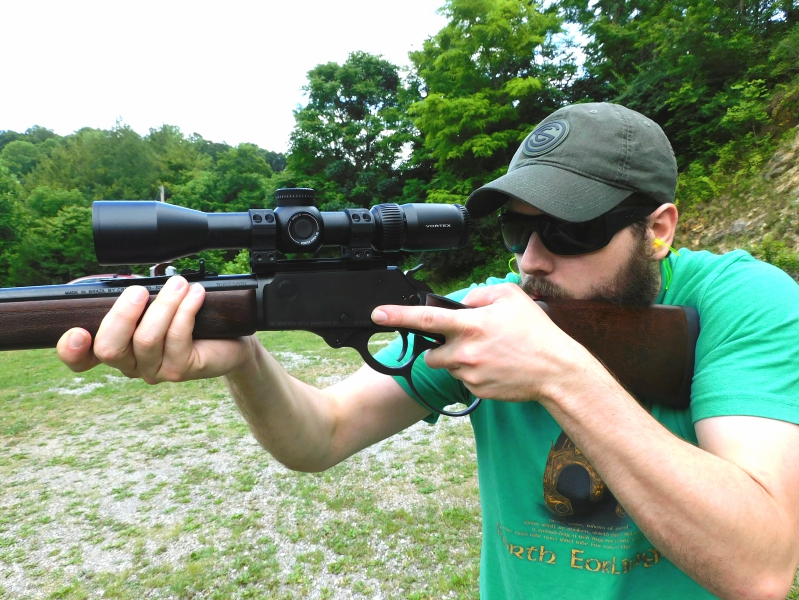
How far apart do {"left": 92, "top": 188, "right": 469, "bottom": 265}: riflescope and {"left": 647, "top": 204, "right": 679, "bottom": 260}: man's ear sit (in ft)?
2.18

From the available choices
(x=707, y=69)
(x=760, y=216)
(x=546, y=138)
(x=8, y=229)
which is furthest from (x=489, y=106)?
(x=8, y=229)

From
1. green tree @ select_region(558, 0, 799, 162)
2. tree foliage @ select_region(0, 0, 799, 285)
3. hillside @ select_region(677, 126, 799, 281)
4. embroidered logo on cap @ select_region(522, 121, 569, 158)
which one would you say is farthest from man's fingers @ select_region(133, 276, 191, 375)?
green tree @ select_region(558, 0, 799, 162)

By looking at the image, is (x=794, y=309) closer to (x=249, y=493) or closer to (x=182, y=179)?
(x=249, y=493)

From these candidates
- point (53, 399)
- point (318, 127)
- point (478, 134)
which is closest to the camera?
point (53, 399)

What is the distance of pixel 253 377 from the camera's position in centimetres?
171

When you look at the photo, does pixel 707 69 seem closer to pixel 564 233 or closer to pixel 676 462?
pixel 564 233

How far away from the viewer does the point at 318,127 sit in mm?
26891

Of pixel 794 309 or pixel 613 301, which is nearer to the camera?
pixel 794 309

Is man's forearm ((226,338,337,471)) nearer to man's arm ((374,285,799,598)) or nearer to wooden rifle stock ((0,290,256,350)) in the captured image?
wooden rifle stock ((0,290,256,350))

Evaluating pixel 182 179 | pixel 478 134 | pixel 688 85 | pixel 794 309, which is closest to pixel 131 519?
pixel 794 309

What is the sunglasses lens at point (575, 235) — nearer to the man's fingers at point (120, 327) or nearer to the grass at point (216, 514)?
the man's fingers at point (120, 327)

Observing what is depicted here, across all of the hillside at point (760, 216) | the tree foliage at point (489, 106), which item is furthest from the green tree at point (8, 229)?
the hillside at point (760, 216)

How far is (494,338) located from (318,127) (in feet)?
91.1

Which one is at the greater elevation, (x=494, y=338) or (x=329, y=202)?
(x=329, y=202)
